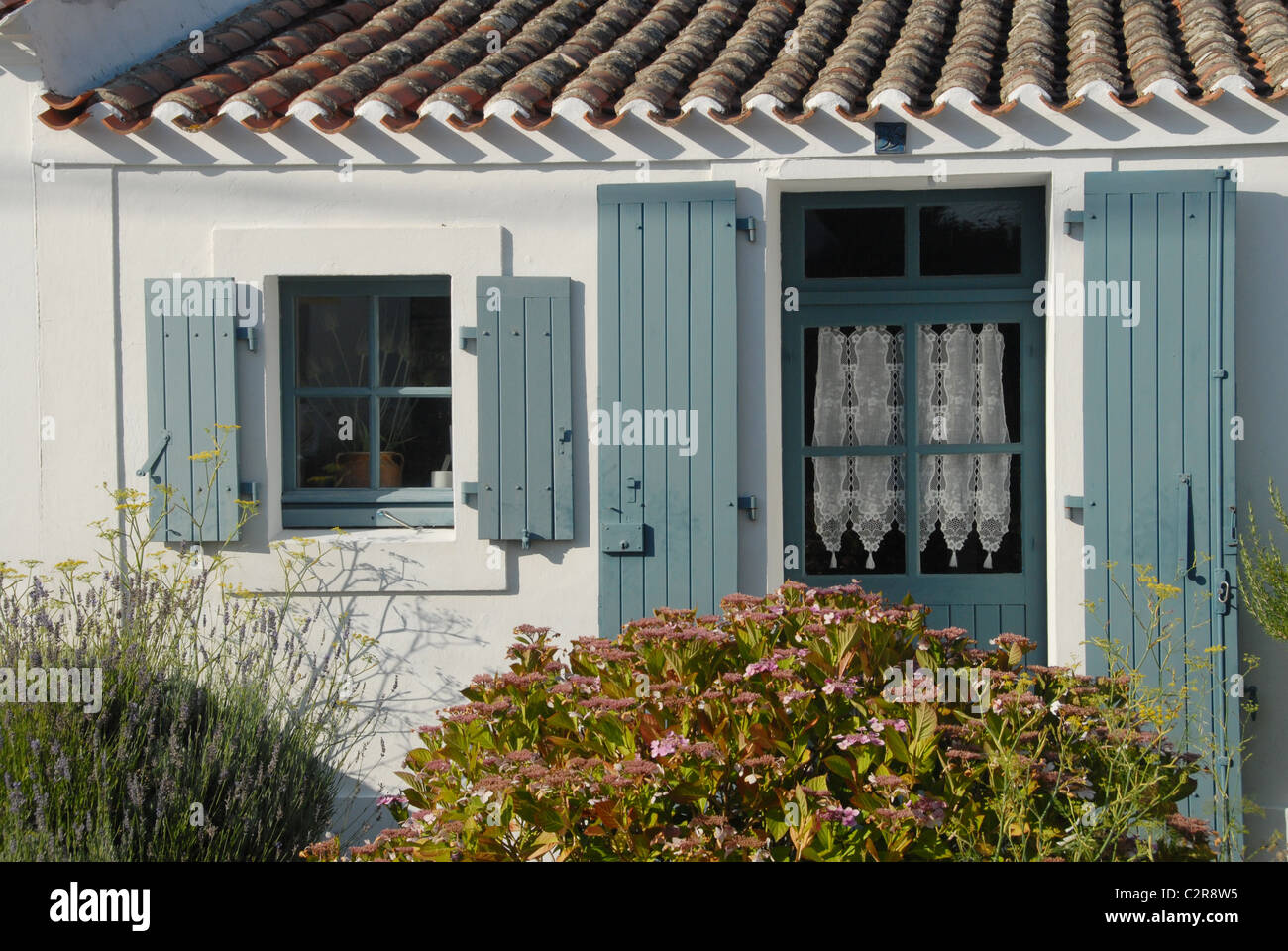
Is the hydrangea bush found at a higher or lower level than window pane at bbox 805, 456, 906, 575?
lower

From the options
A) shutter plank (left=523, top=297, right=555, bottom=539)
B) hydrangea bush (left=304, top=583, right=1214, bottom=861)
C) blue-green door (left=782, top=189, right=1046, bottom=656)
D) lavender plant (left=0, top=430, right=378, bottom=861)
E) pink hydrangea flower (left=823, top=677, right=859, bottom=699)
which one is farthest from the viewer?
blue-green door (left=782, top=189, right=1046, bottom=656)

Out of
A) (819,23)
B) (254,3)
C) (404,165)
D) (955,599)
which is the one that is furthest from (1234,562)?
(254,3)

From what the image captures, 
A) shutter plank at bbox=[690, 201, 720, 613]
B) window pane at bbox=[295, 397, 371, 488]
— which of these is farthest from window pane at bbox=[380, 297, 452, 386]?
shutter plank at bbox=[690, 201, 720, 613]

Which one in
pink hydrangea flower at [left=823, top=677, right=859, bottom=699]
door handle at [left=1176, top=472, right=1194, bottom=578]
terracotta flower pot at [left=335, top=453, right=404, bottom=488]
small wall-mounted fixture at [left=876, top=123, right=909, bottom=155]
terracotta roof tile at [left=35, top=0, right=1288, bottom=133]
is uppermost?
terracotta roof tile at [left=35, top=0, right=1288, bottom=133]

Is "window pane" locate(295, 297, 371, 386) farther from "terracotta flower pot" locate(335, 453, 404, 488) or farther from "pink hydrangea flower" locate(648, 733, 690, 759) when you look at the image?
"pink hydrangea flower" locate(648, 733, 690, 759)

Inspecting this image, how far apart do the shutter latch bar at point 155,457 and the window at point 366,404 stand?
0.52 metres

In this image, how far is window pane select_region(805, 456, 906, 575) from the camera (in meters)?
5.87

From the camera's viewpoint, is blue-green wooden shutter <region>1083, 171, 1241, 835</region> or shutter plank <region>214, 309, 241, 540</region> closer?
blue-green wooden shutter <region>1083, 171, 1241, 835</region>

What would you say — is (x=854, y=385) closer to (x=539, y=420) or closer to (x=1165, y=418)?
(x=1165, y=418)

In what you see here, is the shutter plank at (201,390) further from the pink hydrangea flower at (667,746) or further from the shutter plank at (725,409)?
the pink hydrangea flower at (667,746)

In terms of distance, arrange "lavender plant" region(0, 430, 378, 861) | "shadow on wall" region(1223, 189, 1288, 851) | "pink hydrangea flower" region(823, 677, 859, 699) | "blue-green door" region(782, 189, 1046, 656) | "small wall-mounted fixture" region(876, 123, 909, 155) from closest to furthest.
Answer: "pink hydrangea flower" region(823, 677, 859, 699), "lavender plant" region(0, 430, 378, 861), "shadow on wall" region(1223, 189, 1288, 851), "small wall-mounted fixture" region(876, 123, 909, 155), "blue-green door" region(782, 189, 1046, 656)

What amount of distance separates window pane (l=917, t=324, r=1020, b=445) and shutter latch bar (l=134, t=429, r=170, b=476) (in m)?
3.42
